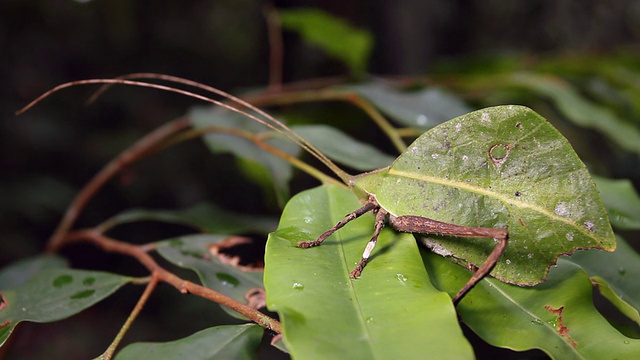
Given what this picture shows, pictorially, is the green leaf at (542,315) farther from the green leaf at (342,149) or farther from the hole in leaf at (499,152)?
the green leaf at (342,149)

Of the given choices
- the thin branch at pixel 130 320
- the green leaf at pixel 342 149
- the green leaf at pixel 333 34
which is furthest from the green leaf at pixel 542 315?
the green leaf at pixel 333 34

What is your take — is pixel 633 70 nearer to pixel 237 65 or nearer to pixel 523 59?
pixel 523 59

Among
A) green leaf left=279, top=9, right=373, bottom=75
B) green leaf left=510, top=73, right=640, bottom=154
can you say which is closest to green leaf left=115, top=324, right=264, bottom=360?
green leaf left=510, top=73, right=640, bottom=154

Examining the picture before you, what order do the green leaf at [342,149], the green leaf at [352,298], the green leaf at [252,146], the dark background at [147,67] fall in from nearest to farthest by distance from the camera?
the green leaf at [352,298] → the green leaf at [342,149] → the green leaf at [252,146] → the dark background at [147,67]

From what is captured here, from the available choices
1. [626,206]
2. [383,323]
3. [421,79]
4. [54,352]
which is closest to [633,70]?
[421,79]

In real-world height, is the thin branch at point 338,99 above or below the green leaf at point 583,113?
above

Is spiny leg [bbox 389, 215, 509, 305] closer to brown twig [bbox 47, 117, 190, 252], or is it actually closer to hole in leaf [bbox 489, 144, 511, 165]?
hole in leaf [bbox 489, 144, 511, 165]

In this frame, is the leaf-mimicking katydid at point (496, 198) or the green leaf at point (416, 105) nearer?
the leaf-mimicking katydid at point (496, 198)

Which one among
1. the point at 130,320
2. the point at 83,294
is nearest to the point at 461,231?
the point at 130,320
